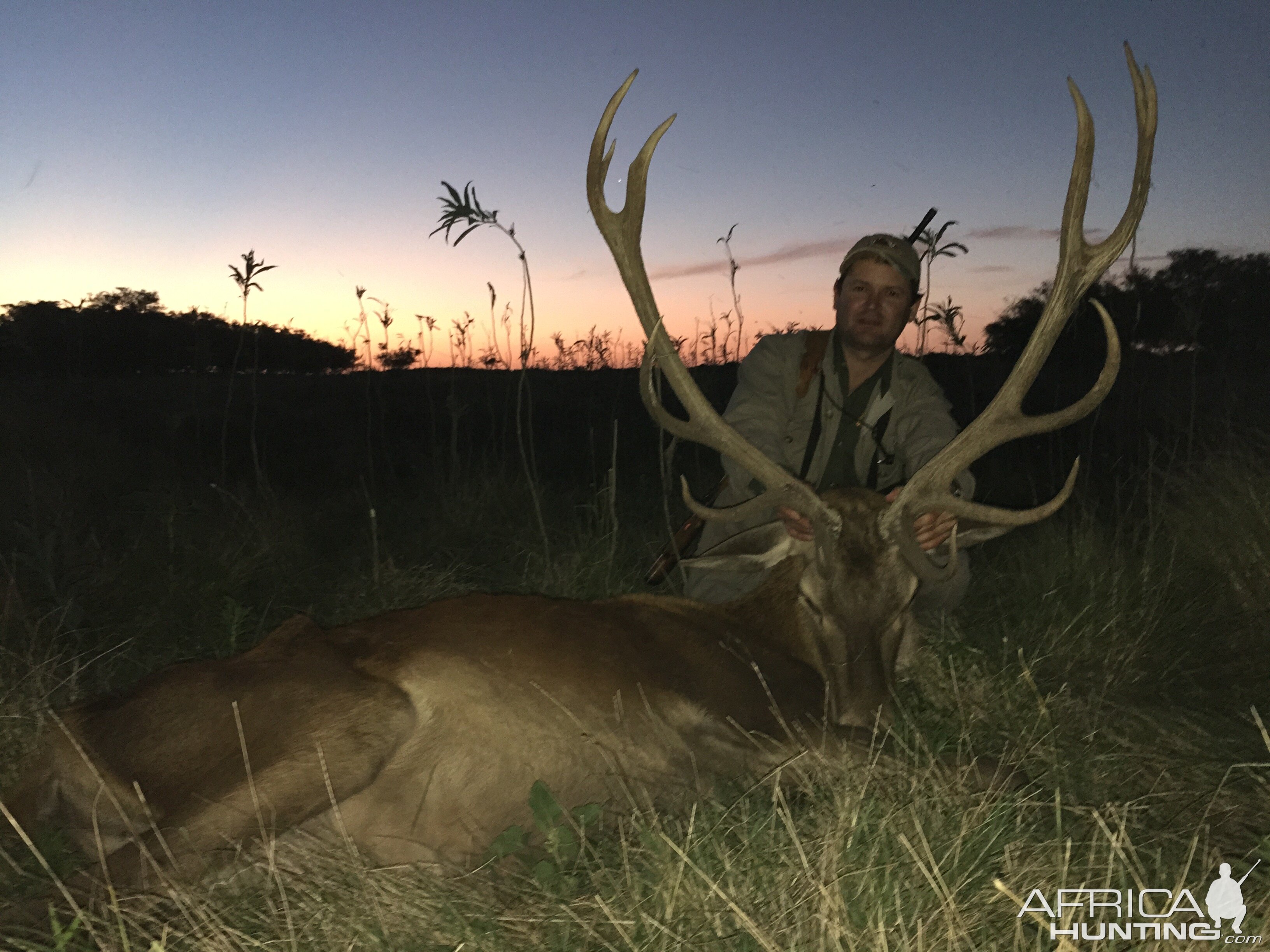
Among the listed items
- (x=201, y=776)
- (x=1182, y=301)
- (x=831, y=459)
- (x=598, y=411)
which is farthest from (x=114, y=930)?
(x=598, y=411)

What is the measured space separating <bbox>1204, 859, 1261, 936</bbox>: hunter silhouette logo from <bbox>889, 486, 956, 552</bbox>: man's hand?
1518 mm

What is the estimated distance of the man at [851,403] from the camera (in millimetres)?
4504

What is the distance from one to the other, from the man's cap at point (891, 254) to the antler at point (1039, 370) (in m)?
1.29

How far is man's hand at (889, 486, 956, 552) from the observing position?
3.41 meters

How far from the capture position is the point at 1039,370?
10.8 ft

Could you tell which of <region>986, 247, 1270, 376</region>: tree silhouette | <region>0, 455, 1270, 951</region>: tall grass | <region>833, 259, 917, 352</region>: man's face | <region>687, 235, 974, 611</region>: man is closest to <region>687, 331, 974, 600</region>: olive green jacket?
<region>687, 235, 974, 611</region>: man

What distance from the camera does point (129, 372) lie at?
2608cm

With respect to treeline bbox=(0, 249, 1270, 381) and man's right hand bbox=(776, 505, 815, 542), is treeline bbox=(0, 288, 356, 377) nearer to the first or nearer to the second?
treeline bbox=(0, 249, 1270, 381)

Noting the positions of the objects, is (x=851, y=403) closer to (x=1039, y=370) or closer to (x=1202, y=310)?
(x=1039, y=370)

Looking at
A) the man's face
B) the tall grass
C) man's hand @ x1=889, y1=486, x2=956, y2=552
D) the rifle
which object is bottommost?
the tall grass

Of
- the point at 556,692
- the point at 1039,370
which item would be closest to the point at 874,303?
the point at 1039,370

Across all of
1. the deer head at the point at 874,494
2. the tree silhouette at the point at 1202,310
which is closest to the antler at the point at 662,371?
the deer head at the point at 874,494

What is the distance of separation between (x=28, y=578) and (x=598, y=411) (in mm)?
13491

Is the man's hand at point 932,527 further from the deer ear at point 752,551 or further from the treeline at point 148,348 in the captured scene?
the treeline at point 148,348
